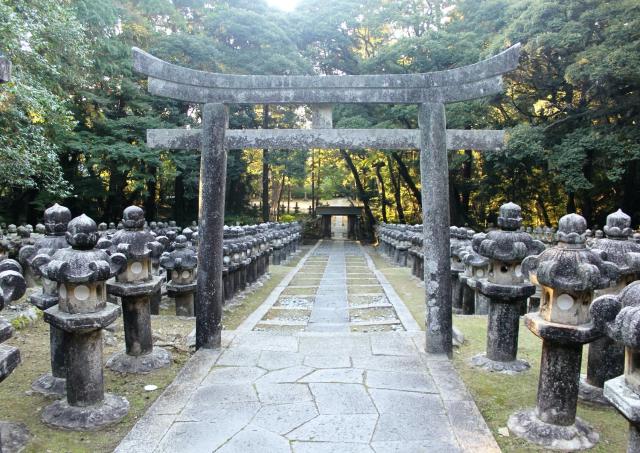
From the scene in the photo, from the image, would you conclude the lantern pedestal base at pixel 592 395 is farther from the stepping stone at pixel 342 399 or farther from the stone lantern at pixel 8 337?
the stone lantern at pixel 8 337

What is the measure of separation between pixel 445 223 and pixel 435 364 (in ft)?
5.53

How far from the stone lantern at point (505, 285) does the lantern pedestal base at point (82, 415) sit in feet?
12.9

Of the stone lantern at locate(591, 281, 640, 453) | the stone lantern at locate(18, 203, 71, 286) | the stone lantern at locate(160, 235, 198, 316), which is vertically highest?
the stone lantern at locate(18, 203, 71, 286)

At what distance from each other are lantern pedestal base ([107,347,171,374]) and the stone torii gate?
54 cm

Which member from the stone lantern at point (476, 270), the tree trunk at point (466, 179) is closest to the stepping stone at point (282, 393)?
the stone lantern at point (476, 270)

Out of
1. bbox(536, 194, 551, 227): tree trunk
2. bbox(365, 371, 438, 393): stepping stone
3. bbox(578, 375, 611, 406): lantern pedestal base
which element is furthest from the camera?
bbox(536, 194, 551, 227): tree trunk

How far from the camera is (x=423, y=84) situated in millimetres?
6008

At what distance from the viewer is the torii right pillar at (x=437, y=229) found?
19.3 feet

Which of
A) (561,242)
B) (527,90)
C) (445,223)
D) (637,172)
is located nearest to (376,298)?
(445,223)

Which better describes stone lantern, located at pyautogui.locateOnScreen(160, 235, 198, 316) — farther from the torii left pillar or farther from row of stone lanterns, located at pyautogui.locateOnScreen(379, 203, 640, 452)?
row of stone lanterns, located at pyautogui.locateOnScreen(379, 203, 640, 452)

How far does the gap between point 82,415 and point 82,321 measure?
0.87 metres

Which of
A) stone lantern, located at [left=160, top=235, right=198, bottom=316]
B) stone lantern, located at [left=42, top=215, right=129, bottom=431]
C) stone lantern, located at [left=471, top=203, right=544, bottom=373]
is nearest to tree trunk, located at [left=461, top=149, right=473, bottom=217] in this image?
stone lantern, located at [left=160, top=235, right=198, bottom=316]

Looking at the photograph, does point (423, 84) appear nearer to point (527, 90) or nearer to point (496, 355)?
point (496, 355)

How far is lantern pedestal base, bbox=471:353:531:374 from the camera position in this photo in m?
5.48
